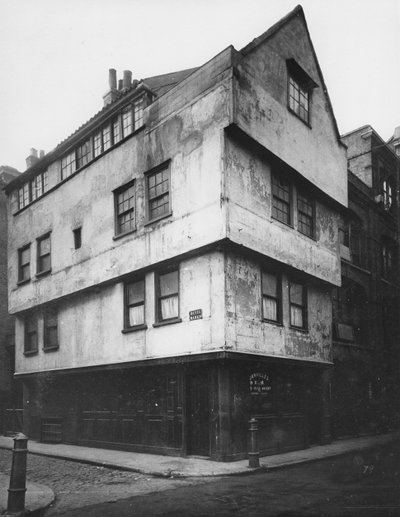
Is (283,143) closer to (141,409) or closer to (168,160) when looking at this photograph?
(168,160)

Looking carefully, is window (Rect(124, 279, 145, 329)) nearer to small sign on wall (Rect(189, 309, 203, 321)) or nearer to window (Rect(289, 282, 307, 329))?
small sign on wall (Rect(189, 309, 203, 321))

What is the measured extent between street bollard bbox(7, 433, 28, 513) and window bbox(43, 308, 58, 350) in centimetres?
1209

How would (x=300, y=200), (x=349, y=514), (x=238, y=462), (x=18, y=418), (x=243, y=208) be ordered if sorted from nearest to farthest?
(x=349, y=514), (x=238, y=462), (x=243, y=208), (x=300, y=200), (x=18, y=418)

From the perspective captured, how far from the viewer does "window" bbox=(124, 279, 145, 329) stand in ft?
52.6

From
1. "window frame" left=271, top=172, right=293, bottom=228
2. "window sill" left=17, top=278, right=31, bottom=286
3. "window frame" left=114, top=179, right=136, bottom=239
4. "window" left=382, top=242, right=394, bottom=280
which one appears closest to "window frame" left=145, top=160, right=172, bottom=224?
"window frame" left=114, top=179, right=136, bottom=239

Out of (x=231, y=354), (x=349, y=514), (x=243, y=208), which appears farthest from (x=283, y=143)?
(x=349, y=514)

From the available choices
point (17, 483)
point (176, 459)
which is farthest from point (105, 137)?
point (17, 483)

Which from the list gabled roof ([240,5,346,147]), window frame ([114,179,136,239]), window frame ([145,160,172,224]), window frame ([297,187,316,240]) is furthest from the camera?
window frame ([297,187,316,240])

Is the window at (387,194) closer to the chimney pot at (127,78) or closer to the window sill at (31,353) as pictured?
the chimney pot at (127,78)

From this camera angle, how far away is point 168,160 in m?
15.3

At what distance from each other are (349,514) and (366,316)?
16.5 m

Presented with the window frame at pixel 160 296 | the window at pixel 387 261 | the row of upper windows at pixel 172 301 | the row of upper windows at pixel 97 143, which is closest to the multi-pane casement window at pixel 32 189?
the row of upper windows at pixel 97 143

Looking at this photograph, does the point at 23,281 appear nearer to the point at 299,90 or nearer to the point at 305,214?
the point at 305,214

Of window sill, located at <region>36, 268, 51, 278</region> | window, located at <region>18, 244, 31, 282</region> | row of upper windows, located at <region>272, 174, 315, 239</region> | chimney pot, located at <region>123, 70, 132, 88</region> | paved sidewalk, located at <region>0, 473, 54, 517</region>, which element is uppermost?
chimney pot, located at <region>123, 70, 132, 88</region>
